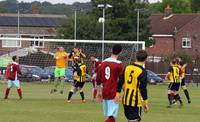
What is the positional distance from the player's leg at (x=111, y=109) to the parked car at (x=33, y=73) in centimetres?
3027

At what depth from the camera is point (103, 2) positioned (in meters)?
79.0

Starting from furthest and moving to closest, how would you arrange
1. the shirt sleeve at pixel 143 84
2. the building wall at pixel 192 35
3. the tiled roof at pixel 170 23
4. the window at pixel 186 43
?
1. the window at pixel 186 43
2. the tiled roof at pixel 170 23
3. the building wall at pixel 192 35
4. the shirt sleeve at pixel 143 84

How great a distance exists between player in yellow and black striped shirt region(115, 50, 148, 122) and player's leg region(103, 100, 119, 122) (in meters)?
1.29

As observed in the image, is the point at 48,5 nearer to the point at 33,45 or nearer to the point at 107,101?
the point at 33,45

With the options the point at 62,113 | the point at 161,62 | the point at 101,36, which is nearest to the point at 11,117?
the point at 62,113

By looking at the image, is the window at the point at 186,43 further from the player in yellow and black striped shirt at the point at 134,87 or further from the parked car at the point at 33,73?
the player in yellow and black striped shirt at the point at 134,87

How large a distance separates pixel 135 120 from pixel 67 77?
30.4 meters

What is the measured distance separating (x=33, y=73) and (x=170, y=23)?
52028mm

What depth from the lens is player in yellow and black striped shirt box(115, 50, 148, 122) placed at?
1491cm

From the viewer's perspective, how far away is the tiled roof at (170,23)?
94125mm

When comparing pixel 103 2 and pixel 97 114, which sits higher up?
pixel 103 2

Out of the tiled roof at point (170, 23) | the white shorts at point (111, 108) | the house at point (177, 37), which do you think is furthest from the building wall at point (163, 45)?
the white shorts at point (111, 108)

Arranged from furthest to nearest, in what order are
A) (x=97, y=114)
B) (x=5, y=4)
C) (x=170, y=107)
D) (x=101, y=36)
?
1. (x=5, y=4)
2. (x=101, y=36)
3. (x=170, y=107)
4. (x=97, y=114)

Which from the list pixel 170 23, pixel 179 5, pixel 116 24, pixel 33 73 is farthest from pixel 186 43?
pixel 179 5
